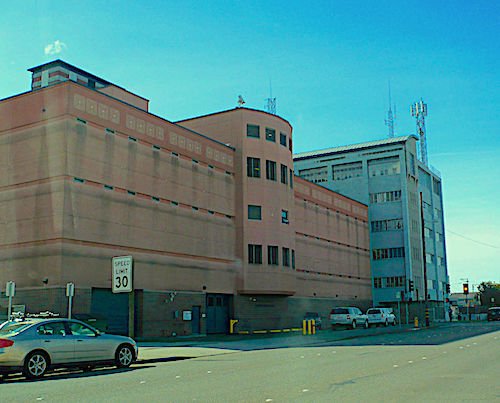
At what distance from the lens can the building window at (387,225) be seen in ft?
243

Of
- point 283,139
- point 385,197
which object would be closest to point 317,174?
point 385,197

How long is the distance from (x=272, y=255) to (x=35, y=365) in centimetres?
3163

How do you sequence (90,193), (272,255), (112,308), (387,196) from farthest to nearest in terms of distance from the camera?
1. (387,196)
2. (272,255)
3. (112,308)
4. (90,193)

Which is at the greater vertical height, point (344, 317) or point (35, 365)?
point (35, 365)

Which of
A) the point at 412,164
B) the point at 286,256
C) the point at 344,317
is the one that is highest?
the point at 412,164

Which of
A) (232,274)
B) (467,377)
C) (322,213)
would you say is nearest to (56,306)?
(232,274)

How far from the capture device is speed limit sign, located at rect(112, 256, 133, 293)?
2131 centimetres

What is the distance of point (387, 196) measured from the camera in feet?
247

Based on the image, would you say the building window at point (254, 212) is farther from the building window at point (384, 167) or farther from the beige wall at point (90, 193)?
the building window at point (384, 167)

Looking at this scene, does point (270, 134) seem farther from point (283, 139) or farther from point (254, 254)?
point (254, 254)

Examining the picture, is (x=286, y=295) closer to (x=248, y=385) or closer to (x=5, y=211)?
(x=5, y=211)

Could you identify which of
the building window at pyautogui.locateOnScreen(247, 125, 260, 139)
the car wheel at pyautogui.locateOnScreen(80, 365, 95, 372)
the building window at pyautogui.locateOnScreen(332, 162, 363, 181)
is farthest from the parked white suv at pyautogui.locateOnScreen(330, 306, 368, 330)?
the building window at pyautogui.locateOnScreen(332, 162, 363, 181)

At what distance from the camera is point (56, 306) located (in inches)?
1171

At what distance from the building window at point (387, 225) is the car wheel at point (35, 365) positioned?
63078 mm
